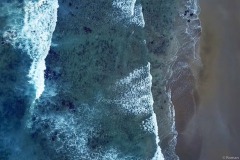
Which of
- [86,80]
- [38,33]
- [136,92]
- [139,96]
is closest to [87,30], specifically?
[38,33]

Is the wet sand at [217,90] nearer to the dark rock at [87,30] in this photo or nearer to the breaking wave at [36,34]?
the dark rock at [87,30]

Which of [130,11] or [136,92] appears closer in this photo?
[136,92]

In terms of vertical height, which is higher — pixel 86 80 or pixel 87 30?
pixel 87 30

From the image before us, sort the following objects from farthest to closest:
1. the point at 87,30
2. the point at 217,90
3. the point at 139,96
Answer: the point at 87,30
the point at 217,90
the point at 139,96

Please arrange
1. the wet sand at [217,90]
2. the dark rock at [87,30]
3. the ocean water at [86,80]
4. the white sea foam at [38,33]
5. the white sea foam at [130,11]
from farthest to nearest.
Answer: the white sea foam at [130,11] → the dark rock at [87,30] → the white sea foam at [38,33] → the wet sand at [217,90] → the ocean water at [86,80]

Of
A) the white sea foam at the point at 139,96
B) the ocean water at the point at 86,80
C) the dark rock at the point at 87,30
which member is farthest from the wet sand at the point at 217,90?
the dark rock at the point at 87,30

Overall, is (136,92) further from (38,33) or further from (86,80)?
(38,33)

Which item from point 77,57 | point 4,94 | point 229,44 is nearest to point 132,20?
point 77,57
